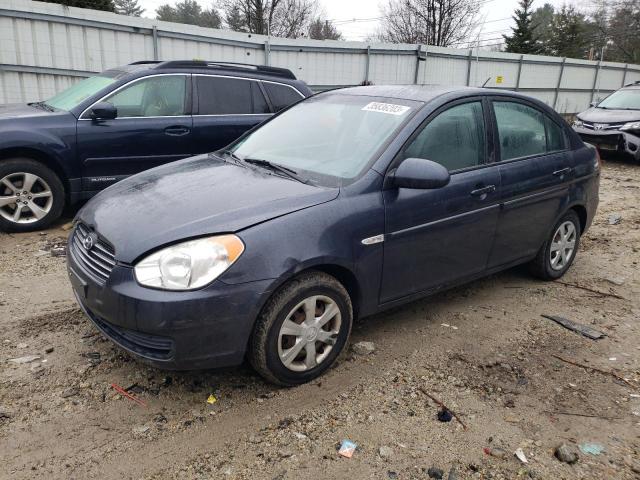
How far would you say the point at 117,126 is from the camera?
6.12 metres

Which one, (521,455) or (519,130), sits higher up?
(519,130)

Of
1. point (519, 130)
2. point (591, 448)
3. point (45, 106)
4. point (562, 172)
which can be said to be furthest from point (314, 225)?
point (45, 106)

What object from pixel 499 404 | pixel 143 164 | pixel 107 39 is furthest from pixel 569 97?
pixel 499 404

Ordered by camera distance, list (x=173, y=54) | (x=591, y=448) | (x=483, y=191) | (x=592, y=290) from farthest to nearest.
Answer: (x=173, y=54), (x=592, y=290), (x=483, y=191), (x=591, y=448)

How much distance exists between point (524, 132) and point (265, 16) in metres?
31.8

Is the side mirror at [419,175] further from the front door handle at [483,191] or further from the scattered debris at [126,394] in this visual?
the scattered debris at [126,394]

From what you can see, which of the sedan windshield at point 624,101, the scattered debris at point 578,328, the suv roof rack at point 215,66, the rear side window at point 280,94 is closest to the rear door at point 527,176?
the scattered debris at point 578,328

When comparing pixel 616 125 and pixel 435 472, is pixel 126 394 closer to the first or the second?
pixel 435 472

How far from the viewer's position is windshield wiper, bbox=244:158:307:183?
343 cm

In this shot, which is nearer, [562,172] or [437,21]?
[562,172]

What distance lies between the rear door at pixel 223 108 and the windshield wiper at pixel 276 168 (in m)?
2.96

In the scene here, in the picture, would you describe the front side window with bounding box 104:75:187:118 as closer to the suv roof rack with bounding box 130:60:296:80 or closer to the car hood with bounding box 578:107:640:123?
the suv roof rack with bounding box 130:60:296:80

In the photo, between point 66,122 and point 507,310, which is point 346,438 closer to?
point 507,310

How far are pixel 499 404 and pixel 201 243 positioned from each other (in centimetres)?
191
